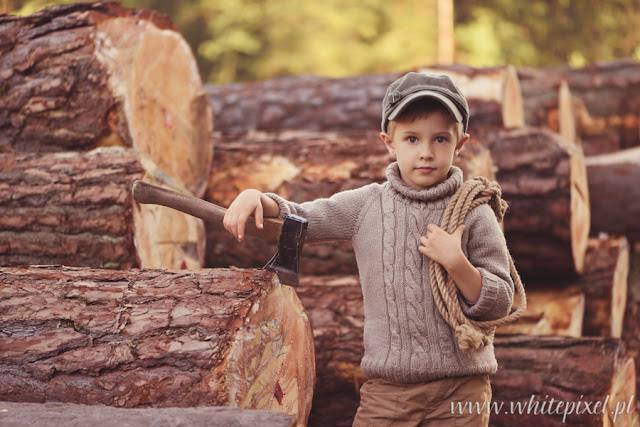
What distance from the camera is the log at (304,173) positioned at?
339cm

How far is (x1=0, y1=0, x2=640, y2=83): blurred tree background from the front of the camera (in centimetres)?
1184

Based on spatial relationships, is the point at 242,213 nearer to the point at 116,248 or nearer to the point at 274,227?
the point at 274,227

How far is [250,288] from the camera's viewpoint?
2018 mm

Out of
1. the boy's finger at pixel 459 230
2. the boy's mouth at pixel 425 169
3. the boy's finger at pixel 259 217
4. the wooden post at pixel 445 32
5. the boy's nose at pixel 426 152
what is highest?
the wooden post at pixel 445 32

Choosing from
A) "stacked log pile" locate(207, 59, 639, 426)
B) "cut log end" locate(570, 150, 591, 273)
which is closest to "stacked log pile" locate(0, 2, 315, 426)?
"stacked log pile" locate(207, 59, 639, 426)

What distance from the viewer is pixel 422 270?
2.01 m

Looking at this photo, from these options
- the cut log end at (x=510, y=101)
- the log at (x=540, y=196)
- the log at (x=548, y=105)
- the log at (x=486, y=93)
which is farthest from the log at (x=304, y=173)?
the log at (x=548, y=105)

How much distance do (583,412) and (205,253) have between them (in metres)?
2.06

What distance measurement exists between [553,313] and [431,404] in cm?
216

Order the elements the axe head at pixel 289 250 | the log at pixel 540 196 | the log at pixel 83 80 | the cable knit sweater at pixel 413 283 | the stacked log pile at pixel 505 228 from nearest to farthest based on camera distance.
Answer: the cable knit sweater at pixel 413 283
the axe head at pixel 289 250
the stacked log pile at pixel 505 228
the log at pixel 83 80
the log at pixel 540 196

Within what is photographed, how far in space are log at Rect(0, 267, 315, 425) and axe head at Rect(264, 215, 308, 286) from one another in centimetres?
4

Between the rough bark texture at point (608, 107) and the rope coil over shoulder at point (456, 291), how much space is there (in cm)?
460

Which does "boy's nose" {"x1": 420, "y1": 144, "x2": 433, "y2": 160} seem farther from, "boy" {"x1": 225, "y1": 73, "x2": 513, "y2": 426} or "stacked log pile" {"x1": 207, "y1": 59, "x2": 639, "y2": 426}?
"stacked log pile" {"x1": 207, "y1": 59, "x2": 639, "y2": 426}

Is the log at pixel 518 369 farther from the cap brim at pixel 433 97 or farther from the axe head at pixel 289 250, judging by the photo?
the cap brim at pixel 433 97
